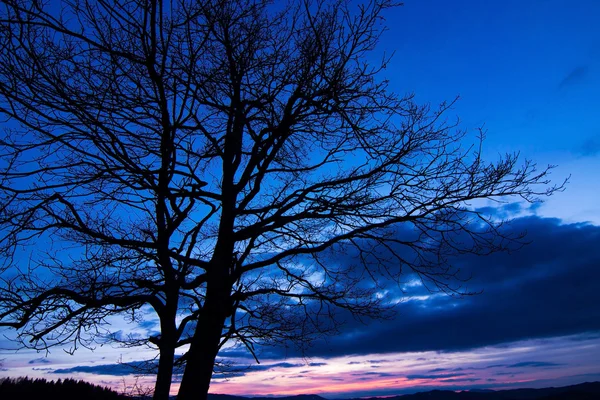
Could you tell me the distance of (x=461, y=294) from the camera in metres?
6.68

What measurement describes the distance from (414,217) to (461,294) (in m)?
1.39

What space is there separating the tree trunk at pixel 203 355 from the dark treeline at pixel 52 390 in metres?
3.47

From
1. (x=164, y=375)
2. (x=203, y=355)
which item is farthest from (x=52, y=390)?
(x=203, y=355)

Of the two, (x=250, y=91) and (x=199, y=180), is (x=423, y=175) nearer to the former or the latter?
(x=250, y=91)

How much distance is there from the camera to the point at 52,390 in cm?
819

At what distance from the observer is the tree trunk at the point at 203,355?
20.2ft

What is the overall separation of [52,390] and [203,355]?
4.02 meters

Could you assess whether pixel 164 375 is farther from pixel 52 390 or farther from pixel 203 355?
pixel 52 390

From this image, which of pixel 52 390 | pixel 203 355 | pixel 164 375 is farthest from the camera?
pixel 52 390

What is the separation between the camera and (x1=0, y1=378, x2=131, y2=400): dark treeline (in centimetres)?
754

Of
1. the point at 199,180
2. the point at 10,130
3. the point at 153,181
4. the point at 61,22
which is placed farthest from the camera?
the point at 199,180

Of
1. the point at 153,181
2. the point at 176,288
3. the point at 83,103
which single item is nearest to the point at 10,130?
the point at 83,103

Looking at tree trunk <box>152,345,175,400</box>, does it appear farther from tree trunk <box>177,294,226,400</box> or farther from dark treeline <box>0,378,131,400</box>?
dark treeline <box>0,378,131,400</box>

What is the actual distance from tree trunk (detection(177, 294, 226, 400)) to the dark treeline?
347cm
